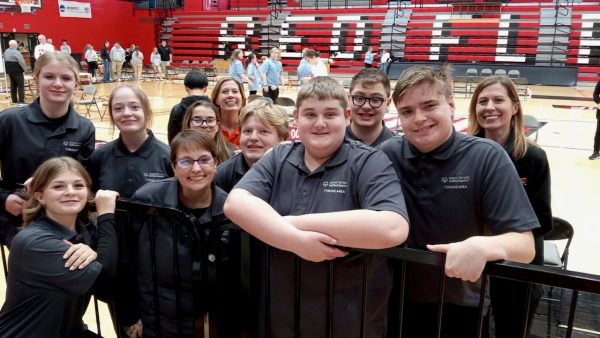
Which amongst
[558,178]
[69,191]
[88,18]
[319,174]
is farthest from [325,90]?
[88,18]

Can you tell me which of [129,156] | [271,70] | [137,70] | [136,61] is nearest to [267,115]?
[129,156]

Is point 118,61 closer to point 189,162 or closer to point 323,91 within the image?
point 189,162

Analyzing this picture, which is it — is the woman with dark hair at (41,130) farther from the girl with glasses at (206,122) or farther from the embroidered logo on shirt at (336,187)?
the embroidered logo on shirt at (336,187)

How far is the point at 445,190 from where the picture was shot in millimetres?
1809

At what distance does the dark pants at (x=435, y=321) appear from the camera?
74.9 inches

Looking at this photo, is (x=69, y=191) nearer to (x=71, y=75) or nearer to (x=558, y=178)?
(x=71, y=75)

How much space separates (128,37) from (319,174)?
101ft

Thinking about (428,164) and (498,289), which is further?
(498,289)

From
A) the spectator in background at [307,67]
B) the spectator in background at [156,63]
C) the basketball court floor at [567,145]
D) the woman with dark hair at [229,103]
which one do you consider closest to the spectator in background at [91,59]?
the basketball court floor at [567,145]

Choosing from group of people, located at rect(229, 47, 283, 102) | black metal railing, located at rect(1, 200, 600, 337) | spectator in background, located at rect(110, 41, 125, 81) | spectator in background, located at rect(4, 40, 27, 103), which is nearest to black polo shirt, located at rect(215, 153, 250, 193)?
black metal railing, located at rect(1, 200, 600, 337)

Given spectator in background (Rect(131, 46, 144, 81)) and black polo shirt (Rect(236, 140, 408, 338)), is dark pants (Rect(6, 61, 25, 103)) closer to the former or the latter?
spectator in background (Rect(131, 46, 144, 81))

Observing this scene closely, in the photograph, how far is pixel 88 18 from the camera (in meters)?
26.7

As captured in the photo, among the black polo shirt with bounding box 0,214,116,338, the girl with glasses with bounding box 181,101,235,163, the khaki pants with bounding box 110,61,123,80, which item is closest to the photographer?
the black polo shirt with bounding box 0,214,116,338

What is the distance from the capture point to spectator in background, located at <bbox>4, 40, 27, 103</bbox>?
13.9m
